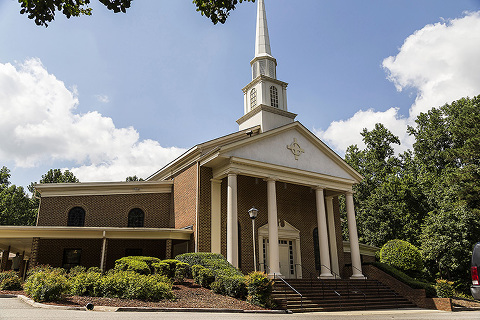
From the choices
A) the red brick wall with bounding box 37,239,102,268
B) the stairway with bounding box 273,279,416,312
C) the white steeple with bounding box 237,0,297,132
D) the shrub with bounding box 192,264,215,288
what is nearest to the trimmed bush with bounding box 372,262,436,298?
the stairway with bounding box 273,279,416,312

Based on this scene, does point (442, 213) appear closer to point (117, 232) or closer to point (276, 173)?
point (276, 173)

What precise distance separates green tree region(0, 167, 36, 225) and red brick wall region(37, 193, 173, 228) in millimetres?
29483

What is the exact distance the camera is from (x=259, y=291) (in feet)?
47.0

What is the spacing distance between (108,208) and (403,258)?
66.6ft

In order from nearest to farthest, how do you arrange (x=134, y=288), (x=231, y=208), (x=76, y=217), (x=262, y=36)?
(x=134, y=288) → (x=231, y=208) → (x=76, y=217) → (x=262, y=36)

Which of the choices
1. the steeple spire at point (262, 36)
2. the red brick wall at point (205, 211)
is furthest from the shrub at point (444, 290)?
the steeple spire at point (262, 36)

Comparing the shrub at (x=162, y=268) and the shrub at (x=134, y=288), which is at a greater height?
the shrub at (x=162, y=268)

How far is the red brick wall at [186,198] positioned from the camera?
2123cm

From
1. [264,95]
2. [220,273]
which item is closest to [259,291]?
[220,273]

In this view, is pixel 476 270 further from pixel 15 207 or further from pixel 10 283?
pixel 15 207

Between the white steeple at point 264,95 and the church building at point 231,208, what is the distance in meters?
0.08

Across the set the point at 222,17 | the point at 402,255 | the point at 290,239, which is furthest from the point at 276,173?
the point at 222,17

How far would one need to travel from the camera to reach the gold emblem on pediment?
75.4 feet

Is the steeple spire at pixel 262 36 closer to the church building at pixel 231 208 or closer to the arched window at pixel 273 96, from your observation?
the church building at pixel 231 208
